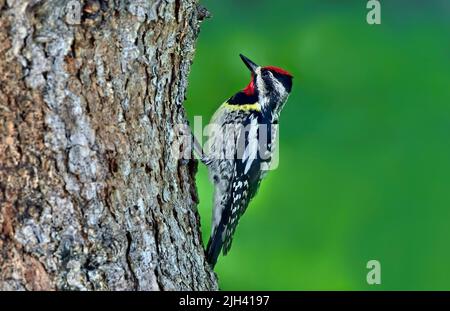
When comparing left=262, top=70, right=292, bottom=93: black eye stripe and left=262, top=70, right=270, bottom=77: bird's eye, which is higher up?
left=262, top=70, right=270, bottom=77: bird's eye

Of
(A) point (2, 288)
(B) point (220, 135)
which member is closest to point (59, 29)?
(A) point (2, 288)

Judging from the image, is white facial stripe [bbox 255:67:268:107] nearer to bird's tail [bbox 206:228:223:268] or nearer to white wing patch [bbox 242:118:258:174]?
white wing patch [bbox 242:118:258:174]

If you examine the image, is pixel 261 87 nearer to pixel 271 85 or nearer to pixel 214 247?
pixel 271 85

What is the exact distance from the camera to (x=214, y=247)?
3.12 m

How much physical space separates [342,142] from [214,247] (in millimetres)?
1979

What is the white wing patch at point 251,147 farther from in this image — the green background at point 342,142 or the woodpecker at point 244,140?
the green background at point 342,142

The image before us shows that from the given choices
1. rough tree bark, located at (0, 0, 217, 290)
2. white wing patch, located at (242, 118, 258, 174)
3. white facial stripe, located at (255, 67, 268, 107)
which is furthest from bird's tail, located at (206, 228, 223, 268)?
white facial stripe, located at (255, 67, 268, 107)

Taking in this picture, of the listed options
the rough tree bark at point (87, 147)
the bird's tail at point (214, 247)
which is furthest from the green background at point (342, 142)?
the rough tree bark at point (87, 147)

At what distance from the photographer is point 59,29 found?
85.9 inches

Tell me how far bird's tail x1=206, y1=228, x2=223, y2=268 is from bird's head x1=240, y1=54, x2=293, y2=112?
0.73 metres

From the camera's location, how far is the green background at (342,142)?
457 centimetres

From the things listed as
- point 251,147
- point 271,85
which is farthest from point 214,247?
point 271,85

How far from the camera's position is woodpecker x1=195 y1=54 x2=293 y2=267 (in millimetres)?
3496

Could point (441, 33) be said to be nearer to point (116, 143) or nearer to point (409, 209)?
point (409, 209)
